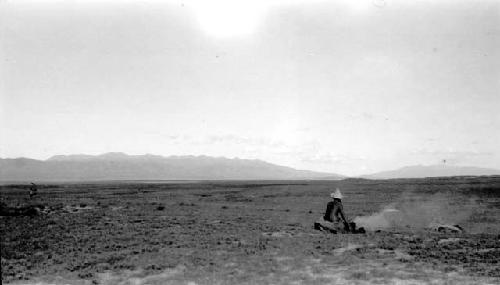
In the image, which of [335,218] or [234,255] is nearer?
[234,255]

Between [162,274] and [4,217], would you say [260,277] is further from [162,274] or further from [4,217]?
[4,217]

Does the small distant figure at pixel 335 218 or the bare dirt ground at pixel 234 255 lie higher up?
the small distant figure at pixel 335 218

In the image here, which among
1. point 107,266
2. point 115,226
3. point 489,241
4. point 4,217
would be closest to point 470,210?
point 489,241

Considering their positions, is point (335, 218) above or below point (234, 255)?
above

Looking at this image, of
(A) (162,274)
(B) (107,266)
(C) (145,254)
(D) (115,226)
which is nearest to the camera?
(A) (162,274)

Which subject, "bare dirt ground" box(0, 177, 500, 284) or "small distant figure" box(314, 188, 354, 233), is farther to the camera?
"small distant figure" box(314, 188, 354, 233)

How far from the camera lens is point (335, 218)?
2016 cm

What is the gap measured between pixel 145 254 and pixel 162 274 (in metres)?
2.98

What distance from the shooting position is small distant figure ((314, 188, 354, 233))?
1930 centimetres

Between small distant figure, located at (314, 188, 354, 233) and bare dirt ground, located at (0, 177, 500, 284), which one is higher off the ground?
small distant figure, located at (314, 188, 354, 233)

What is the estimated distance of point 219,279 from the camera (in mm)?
11258

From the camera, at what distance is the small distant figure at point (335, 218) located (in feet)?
63.3

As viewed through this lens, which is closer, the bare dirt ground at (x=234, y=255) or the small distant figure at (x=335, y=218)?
the bare dirt ground at (x=234, y=255)

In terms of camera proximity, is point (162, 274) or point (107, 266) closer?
point (162, 274)
